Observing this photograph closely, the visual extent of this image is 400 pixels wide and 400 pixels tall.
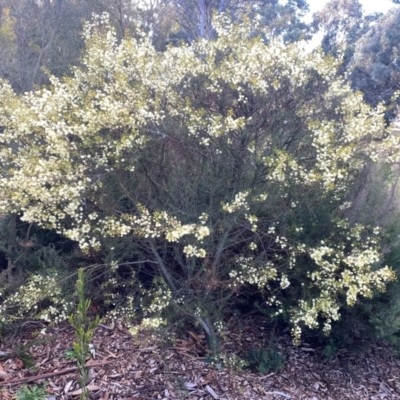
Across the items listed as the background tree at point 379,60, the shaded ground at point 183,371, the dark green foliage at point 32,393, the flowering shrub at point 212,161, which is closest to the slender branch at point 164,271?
the flowering shrub at point 212,161

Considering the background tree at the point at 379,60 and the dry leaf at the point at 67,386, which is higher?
the background tree at the point at 379,60

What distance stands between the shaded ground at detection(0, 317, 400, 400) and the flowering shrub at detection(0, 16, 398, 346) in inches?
18.9

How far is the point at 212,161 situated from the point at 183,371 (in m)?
1.99

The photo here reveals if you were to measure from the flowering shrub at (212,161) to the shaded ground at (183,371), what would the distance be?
0.48 m

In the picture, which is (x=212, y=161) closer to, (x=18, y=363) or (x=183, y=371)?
(x=183, y=371)

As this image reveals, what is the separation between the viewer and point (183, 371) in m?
4.33

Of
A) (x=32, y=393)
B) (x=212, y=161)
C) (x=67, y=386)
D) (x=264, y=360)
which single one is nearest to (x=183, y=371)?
(x=264, y=360)

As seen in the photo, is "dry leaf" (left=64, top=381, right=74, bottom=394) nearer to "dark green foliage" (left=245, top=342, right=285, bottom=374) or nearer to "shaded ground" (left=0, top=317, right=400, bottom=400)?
"shaded ground" (left=0, top=317, right=400, bottom=400)

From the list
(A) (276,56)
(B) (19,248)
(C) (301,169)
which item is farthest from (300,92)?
(B) (19,248)

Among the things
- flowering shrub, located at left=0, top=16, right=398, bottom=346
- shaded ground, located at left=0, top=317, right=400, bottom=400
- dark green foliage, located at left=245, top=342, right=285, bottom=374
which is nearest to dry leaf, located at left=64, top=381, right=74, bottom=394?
shaded ground, located at left=0, top=317, right=400, bottom=400

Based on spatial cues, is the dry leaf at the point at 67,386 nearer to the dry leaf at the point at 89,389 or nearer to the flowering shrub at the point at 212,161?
the dry leaf at the point at 89,389

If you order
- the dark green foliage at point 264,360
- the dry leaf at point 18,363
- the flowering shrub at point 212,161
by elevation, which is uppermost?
the flowering shrub at point 212,161

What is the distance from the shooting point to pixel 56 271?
4.36 m

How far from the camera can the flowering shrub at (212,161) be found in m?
3.68
